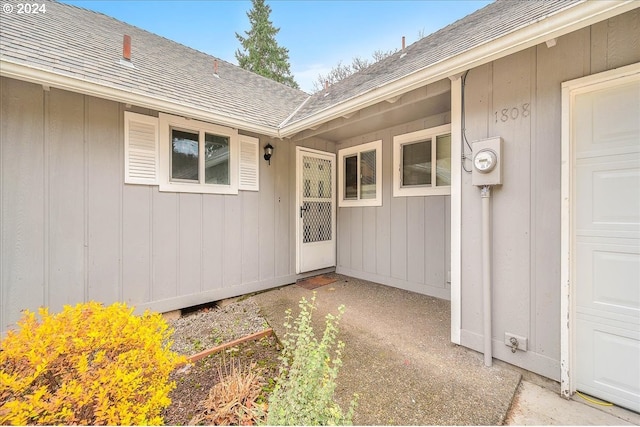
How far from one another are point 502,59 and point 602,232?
172cm

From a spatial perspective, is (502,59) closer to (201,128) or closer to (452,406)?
(452,406)

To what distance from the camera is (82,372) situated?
1318mm

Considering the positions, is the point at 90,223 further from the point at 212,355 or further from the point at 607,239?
the point at 607,239

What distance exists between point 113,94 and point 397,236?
173 inches

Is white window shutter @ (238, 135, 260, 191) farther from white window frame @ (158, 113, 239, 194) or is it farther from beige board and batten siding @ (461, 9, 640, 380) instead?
beige board and batten siding @ (461, 9, 640, 380)

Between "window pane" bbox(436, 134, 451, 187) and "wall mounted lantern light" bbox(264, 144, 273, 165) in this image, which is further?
"wall mounted lantern light" bbox(264, 144, 273, 165)

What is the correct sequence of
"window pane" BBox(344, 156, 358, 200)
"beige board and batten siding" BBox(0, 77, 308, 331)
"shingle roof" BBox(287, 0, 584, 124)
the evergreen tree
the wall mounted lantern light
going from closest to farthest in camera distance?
1. "shingle roof" BBox(287, 0, 584, 124)
2. "beige board and batten siding" BBox(0, 77, 308, 331)
3. the wall mounted lantern light
4. "window pane" BBox(344, 156, 358, 200)
5. the evergreen tree

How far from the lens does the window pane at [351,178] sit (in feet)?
17.1

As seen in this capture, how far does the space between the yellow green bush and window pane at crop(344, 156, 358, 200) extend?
4236 millimetres

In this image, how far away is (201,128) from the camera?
3725mm

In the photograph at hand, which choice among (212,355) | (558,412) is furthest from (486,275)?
(212,355)

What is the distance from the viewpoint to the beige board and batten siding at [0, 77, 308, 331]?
2.58 m

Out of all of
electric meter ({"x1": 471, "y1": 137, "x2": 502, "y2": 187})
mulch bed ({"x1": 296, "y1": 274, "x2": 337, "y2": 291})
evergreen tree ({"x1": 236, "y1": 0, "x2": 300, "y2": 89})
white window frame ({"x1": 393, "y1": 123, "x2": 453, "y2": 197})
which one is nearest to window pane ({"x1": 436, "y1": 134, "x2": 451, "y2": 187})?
white window frame ({"x1": 393, "y1": 123, "x2": 453, "y2": 197})

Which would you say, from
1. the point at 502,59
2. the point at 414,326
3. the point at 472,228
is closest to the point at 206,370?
the point at 414,326
